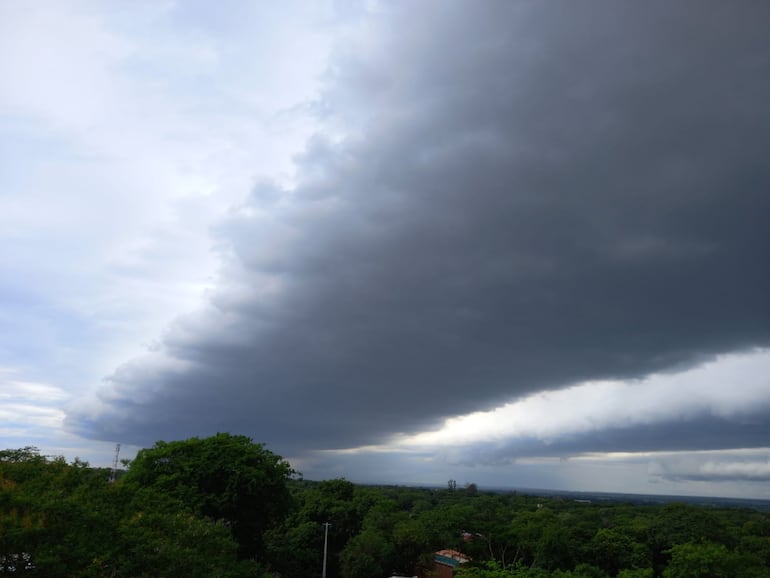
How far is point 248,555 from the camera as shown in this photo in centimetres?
4347

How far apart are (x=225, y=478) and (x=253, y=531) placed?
5.77 meters

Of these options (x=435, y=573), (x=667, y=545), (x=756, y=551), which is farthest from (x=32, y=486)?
(x=756, y=551)

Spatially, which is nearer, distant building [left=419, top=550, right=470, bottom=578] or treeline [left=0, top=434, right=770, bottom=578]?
treeline [left=0, top=434, right=770, bottom=578]

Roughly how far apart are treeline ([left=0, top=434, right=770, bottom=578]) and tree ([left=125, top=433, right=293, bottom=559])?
92mm

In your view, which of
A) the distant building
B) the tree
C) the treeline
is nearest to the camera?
the treeline

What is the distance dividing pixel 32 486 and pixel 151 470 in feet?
66.1

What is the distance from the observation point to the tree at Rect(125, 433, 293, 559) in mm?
38156

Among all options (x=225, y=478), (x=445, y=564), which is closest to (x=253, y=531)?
(x=225, y=478)

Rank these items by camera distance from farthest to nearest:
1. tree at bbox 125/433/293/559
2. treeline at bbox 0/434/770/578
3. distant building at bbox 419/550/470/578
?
distant building at bbox 419/550/470/578, tree at bbox 125/433/293/559, treeline at bbox 0/434/770/578

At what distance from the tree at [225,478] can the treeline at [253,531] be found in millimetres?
92

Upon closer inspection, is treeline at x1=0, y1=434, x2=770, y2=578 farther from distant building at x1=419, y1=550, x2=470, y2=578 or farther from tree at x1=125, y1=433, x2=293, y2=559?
distant building at x1=419, y1=550, x2=470, y2=578

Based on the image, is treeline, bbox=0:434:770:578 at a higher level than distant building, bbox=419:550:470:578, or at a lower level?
higher

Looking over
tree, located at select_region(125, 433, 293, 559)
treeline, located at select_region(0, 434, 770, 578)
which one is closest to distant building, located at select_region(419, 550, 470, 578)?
treeline, located at select_region(0, 434, 770, 578)

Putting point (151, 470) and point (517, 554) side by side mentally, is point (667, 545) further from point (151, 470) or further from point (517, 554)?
point (151, 470)
